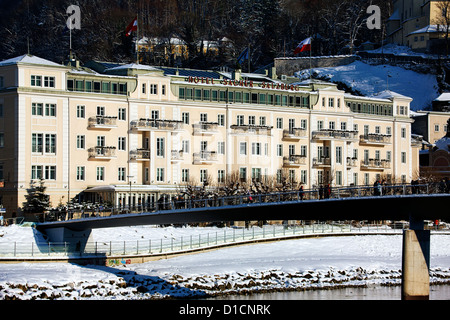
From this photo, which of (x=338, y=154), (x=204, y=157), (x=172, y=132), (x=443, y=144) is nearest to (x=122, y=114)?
(x=172, y=132)

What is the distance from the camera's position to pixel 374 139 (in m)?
129

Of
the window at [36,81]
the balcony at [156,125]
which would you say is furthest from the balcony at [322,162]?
the window at [36,81]

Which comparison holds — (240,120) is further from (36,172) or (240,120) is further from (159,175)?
(36,172)

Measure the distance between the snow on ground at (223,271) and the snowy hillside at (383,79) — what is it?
6147 cm

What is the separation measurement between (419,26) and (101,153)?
88.5 m

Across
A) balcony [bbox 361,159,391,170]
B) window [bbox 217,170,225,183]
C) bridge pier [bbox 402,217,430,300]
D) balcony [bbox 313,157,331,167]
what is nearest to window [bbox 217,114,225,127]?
window [bbox 217,170,225,183]

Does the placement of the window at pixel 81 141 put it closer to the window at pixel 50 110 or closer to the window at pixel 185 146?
the window at pixel 50 110

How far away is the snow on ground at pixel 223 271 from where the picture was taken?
249 feet

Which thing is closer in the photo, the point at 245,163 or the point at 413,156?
the point at 245,163

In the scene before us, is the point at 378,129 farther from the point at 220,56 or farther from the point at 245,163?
the point at 220,56

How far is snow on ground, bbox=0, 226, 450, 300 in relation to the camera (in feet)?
249
